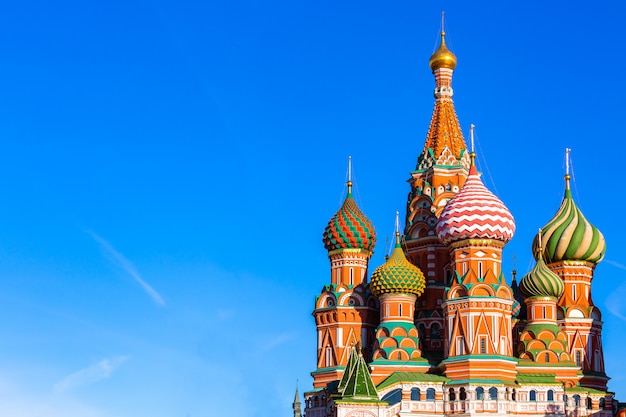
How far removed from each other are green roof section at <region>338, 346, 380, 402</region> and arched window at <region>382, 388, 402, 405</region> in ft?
7.18

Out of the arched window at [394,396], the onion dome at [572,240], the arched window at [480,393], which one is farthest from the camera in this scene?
the onion dome at [572,240]

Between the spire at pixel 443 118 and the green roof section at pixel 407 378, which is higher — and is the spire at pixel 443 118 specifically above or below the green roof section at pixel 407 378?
above

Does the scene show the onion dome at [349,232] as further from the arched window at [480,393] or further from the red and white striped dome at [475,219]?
the arched window at [480,393]

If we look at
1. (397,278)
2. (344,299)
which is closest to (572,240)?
(397,278)

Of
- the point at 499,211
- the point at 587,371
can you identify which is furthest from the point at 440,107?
the point at 587,371

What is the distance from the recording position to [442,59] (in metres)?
77.8

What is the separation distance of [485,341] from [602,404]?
7.57 m

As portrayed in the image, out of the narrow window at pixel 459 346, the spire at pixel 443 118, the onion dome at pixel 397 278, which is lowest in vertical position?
the narrow window at pixel 459 346

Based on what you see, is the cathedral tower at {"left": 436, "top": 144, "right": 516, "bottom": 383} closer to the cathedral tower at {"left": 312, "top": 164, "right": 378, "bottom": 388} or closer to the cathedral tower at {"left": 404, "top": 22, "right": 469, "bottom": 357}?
the cathedral tower at {"left": 404, "top": 22, "right": 469, "bottom": 357}

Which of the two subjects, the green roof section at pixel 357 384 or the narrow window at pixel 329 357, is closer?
the green roof section at pixel 357 384

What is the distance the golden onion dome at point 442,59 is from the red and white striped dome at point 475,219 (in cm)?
1129

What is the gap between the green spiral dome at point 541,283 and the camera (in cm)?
6906

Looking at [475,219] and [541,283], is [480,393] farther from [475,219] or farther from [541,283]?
[475,219]

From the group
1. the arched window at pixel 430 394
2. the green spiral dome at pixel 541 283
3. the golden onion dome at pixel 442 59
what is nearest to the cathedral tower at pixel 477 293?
the arched window at pixel 430 394
